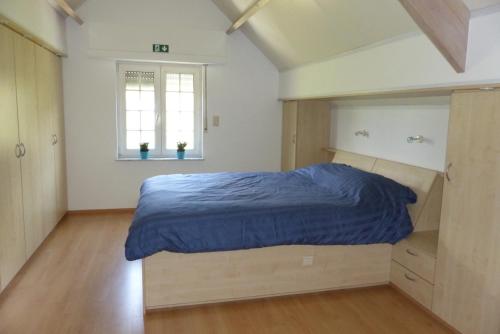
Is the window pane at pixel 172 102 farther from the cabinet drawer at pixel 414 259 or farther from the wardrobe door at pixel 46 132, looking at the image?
the cabinet drawer at pixel 414 259

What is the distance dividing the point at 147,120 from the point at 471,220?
4065mm

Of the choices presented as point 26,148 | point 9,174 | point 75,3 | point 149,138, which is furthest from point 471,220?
point 75,3

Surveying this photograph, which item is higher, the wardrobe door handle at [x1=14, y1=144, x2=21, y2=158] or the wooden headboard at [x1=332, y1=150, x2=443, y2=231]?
the wardrobe door handle at [x1=14, y1=144, x2=21, y2=158]

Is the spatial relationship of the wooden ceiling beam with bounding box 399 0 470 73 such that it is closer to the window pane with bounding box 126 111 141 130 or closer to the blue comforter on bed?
the blue comforter on bed

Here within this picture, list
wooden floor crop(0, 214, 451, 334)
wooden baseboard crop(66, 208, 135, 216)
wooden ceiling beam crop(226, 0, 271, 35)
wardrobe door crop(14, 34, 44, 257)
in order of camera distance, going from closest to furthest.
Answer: wooden floor crop(0, 214, 451, 334), wardrobe door crop(14, 34, 44, 257), wooden ceiling beam crop(226, 0, 271, 35), wooden baseboard crop(66, 208, 135, 216)

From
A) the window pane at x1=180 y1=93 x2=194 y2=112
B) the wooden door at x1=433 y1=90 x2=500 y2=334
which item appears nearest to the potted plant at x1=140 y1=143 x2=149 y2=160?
the window pane at x1=180 y1=93 x2=194 y2=112

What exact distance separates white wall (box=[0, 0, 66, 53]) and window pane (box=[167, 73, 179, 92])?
1.29 metres

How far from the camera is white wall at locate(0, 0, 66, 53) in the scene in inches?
113

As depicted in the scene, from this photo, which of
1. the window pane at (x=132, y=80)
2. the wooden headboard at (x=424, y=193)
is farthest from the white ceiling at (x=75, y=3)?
the wooden headboard at (x=424, y=193)

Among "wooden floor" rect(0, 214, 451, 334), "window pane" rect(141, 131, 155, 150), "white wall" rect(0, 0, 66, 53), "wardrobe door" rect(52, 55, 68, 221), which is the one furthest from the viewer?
"window pane" rect(141, 131, 155, 150)

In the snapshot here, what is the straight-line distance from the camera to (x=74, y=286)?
3.08 m

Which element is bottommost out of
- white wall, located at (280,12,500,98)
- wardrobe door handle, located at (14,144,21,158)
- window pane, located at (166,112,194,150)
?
wardrobe door handle, located at (14,144,21,158)

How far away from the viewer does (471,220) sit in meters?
2.38

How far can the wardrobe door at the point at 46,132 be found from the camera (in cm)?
385
